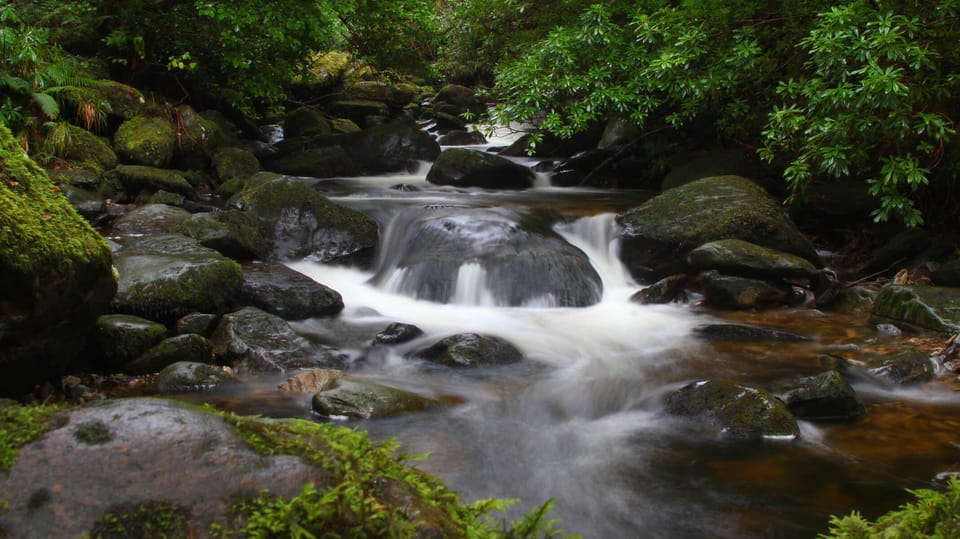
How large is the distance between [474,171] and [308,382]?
912cm

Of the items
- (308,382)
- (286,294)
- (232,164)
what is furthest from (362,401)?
(232,164)

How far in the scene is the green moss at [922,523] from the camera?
1.86m

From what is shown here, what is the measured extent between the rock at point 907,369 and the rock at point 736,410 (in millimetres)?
1751

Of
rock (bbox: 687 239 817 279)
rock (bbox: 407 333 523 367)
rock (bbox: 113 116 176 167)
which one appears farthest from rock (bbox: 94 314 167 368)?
rock (bbox: 687 239 817 279)

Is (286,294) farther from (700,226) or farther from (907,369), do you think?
(907,369)

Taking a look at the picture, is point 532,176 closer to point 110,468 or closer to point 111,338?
point 111,338

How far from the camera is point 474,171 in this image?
46.4 ft

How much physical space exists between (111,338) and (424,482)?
15.5ft

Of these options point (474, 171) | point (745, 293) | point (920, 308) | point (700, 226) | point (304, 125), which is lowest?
point (745, 293)

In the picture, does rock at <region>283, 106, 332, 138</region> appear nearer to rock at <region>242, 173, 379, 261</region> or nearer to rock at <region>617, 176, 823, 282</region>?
rock at <region>242, 173, 379, 261</region>

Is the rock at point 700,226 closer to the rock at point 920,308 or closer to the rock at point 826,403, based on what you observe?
the rock at point 920,308

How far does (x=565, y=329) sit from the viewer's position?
7949 millimetres

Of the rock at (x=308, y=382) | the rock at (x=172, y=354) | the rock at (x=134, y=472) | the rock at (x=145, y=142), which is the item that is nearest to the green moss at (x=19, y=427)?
the rock at (x=134, y=472)

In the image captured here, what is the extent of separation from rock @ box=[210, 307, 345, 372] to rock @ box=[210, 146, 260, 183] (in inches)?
257
